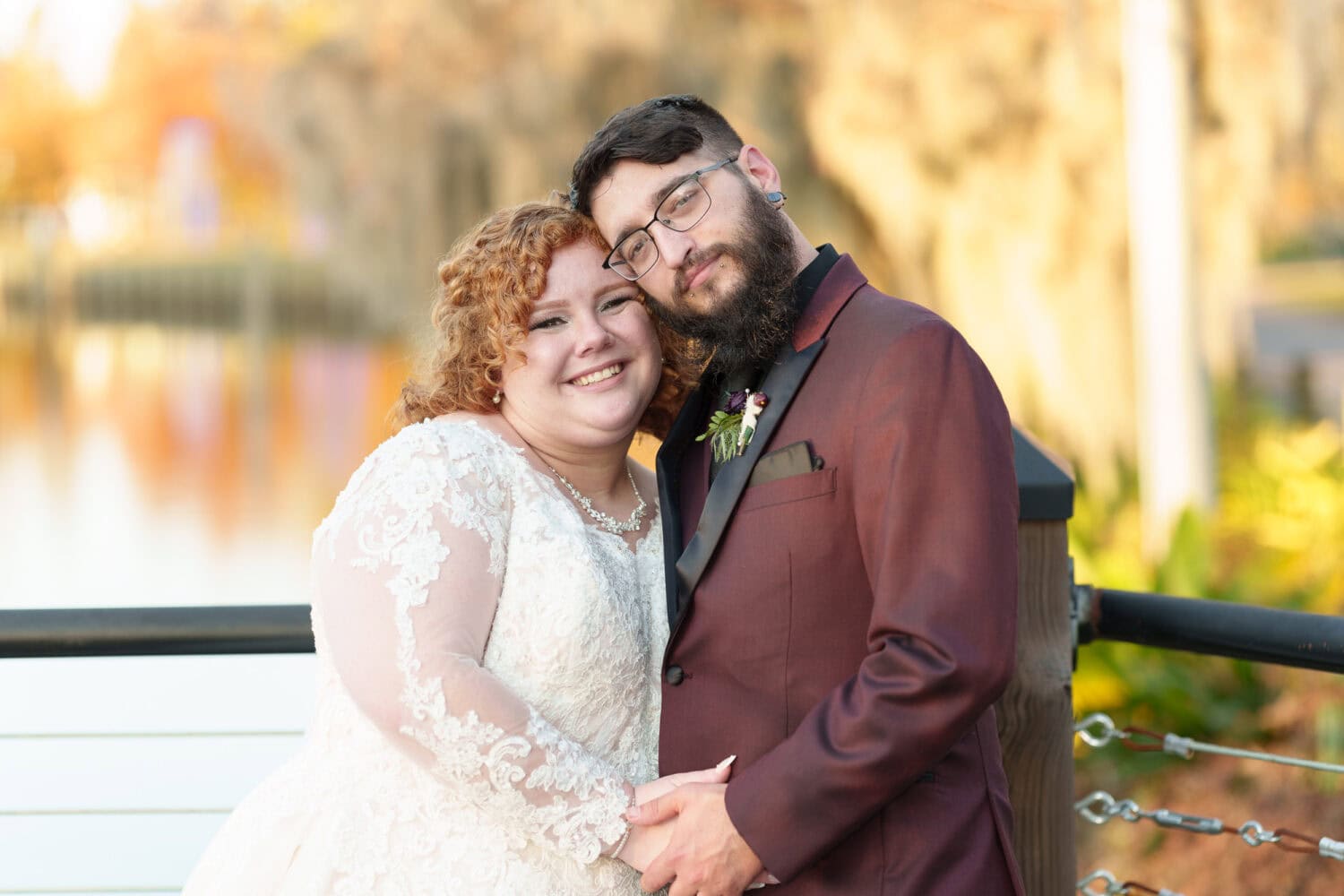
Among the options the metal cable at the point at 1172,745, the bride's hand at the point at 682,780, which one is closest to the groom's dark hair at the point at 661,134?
the bride's hand at the point at 682,780

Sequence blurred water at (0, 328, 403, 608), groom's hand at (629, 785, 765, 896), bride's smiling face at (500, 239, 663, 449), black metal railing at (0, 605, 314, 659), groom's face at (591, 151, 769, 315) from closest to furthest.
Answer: groom's hand at (629, 785, 765, 896), groom's face at (591, 151, 769, 315), black metal railing at (0, 605, 314, 659), bride's smiling face at (500, 239, 663, 449), blurred water at (0, 328, 403, 608)

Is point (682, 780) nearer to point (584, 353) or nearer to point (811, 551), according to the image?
point (811, 551)

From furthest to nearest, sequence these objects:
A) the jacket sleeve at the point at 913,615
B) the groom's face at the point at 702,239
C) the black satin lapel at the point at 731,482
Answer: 1. the groom's face at the point at 702,239
2. the black satin lapel at the point at 731,482
3. the jacket sleeve at the point at 913,615

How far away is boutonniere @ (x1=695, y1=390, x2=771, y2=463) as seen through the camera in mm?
1871

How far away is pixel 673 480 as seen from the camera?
6.70ft

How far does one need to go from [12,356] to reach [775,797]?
39.9m

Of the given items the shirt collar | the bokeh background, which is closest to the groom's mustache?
the shirt collar

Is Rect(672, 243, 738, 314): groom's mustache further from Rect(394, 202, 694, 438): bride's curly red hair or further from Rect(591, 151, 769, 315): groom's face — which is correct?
Rect(394, 202, 694, 438): bride's curly red hair

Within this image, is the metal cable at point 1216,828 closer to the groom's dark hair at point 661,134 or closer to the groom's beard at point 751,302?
the groom's beard at point 751,302

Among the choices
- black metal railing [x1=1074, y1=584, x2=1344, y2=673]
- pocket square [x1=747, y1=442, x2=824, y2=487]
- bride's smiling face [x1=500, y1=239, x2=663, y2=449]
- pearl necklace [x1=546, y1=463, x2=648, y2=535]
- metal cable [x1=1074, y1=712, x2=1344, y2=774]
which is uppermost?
bride's smiling face [x1=500, y1=239, x2=663, y2=449]

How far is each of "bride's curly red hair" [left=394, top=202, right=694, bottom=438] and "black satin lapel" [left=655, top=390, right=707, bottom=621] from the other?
159mm

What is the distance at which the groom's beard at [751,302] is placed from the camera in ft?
6.24

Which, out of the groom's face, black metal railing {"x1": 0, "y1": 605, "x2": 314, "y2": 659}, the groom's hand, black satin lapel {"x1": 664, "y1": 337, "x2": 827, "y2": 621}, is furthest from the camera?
black metal railing {"x1": 0, "y1": 605, "x2": 314, "y2": 659}

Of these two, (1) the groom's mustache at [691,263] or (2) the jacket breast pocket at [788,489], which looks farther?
(1) the groom's mustache at [691,263]
